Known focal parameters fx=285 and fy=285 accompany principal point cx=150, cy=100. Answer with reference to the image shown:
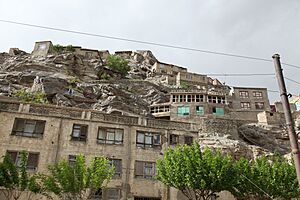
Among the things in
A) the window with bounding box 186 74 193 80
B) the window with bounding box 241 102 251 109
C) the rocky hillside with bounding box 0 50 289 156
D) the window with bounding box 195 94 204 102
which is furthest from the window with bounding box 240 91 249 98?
the window with bounding box 195 94 204 102

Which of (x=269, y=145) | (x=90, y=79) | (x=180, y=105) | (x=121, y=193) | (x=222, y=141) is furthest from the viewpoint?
(x=90, y=79)

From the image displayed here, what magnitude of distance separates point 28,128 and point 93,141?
590 cm

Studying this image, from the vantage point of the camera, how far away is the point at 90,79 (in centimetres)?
6041

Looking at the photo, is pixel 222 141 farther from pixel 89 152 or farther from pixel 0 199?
pixel 0 199

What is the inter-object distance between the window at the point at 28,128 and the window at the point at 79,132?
2781 mm

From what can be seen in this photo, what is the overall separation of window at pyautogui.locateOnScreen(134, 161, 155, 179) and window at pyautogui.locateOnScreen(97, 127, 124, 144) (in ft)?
9.17

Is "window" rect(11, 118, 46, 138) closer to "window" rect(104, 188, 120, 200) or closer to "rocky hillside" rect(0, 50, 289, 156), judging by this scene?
"window" rect(104, 188, 120, 200)

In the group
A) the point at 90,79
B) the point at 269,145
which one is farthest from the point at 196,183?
the point at 90,79

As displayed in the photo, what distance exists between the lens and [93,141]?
26266mm

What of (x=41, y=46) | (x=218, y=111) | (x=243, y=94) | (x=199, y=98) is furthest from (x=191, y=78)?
(x=41, y=46)

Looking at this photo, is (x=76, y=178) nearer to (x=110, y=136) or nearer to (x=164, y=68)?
(x=110, y=136)

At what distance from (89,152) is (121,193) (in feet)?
15.1

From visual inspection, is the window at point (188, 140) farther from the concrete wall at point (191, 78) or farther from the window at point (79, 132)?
the concrete wall at point (191, 78)

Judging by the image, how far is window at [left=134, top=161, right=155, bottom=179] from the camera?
25.9 metres
